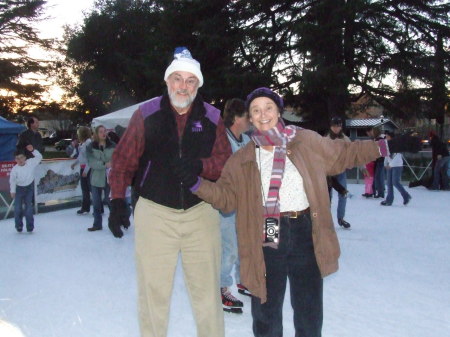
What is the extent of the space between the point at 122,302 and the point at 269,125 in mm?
2356

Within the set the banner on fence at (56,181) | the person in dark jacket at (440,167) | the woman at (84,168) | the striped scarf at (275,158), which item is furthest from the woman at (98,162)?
the person in dark jacket at (440,167)

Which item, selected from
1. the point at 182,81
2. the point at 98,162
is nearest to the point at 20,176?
the point at 98,162

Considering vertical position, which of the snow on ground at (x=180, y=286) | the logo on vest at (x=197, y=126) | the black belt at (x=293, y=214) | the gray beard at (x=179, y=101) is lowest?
the snow on ground at (x=180, y=286)

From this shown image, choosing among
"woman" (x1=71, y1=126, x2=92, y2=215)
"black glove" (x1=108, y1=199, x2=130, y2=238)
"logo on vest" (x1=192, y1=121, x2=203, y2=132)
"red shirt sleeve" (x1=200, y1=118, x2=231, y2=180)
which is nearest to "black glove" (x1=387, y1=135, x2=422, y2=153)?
"red shirt sleeve" (x1=200, y1=118, x2=231, y2=180)

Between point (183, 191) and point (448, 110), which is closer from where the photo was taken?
point (183, 191)

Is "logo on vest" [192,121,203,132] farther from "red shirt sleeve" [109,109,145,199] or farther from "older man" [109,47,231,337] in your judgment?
"red shirt sleeve" [109,109,145,199]

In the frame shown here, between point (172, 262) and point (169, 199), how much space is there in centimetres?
37

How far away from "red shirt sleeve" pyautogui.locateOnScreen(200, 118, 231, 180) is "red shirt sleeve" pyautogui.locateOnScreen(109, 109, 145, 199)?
382 mm

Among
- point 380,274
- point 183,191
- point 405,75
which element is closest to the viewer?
point 183,191

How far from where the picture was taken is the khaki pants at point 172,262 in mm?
2850

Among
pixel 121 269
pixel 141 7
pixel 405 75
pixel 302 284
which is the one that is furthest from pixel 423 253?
pixel 141 7

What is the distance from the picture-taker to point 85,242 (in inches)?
Answer: 274

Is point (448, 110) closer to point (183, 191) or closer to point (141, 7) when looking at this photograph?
point (183, 191)

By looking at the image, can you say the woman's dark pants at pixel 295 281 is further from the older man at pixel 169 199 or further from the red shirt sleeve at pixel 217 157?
the red shirt sleeve at pixel 217 157
